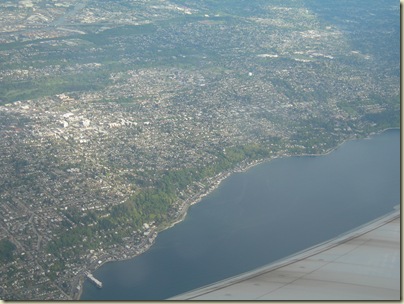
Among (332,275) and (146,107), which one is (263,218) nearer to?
(146,107)

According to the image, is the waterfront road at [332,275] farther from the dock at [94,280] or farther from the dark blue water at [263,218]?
the dock at [94,280]

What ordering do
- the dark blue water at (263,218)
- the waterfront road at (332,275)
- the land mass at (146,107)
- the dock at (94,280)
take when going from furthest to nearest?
the land mass at (146,107), the dark blue water at (263,218), the dock at (94,280), the waterfront road at (332,275)

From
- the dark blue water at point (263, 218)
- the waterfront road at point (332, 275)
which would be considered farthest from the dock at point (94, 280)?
the waterfront road at point (332, 275)

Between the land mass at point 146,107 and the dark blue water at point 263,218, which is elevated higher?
the land mass at point 146,107

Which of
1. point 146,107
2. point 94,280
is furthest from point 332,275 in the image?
point 146,107

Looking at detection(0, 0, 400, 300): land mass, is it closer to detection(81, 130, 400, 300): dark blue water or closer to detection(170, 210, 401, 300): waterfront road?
detection(81, 130, 400, 300): dark blue water
